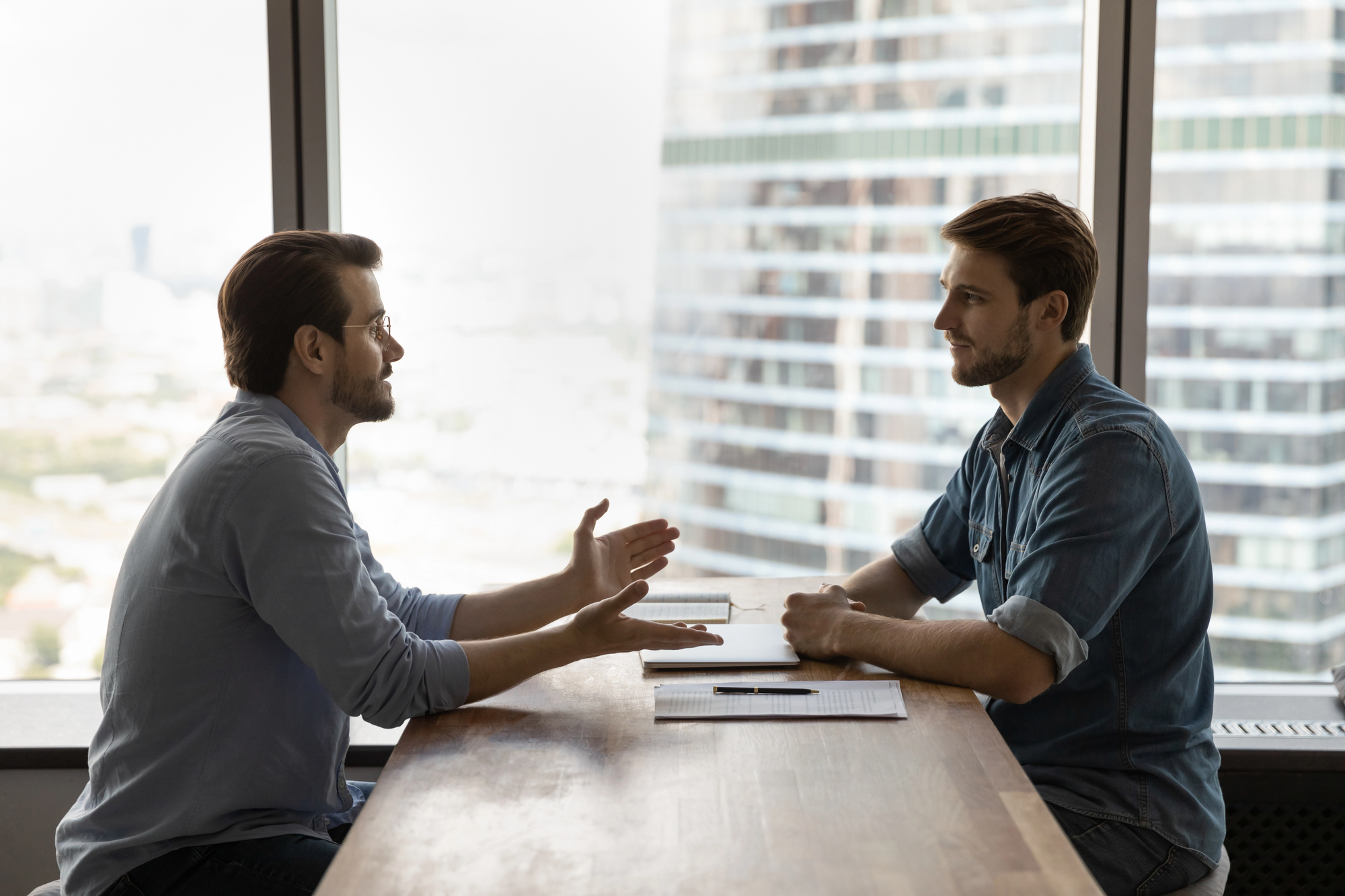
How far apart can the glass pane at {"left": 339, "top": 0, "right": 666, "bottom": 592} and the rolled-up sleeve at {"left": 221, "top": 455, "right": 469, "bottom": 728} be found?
1.23 m

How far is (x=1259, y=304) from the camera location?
2521 mm

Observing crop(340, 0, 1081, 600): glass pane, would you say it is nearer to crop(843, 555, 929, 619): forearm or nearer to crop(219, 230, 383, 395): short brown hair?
crop(843, 555, 929, 619): forearm

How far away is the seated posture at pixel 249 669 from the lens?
51.9 inches

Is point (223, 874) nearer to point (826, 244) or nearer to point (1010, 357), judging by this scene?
point (1010, 357)

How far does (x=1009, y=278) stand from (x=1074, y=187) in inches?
36.9

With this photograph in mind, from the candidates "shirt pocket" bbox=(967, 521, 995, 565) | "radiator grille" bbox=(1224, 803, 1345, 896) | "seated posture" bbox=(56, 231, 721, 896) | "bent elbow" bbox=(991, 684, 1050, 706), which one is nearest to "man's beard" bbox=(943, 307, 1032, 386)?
"shirt pocket" bbox=(967, 521, 995, 565)

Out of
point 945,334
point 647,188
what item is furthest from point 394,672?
point 647,188

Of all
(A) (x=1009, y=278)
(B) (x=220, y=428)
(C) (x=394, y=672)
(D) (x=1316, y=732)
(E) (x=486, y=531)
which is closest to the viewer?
(C) (x=394, y=672)

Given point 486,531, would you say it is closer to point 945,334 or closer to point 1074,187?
point 945,334

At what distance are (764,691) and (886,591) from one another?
0.61 meters

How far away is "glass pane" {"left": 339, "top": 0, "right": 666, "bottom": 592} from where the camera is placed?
2.53 m

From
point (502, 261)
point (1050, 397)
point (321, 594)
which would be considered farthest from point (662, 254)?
point (321, 594)

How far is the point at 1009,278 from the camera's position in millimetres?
1765

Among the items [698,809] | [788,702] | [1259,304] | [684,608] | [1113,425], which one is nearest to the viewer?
[698,809]
